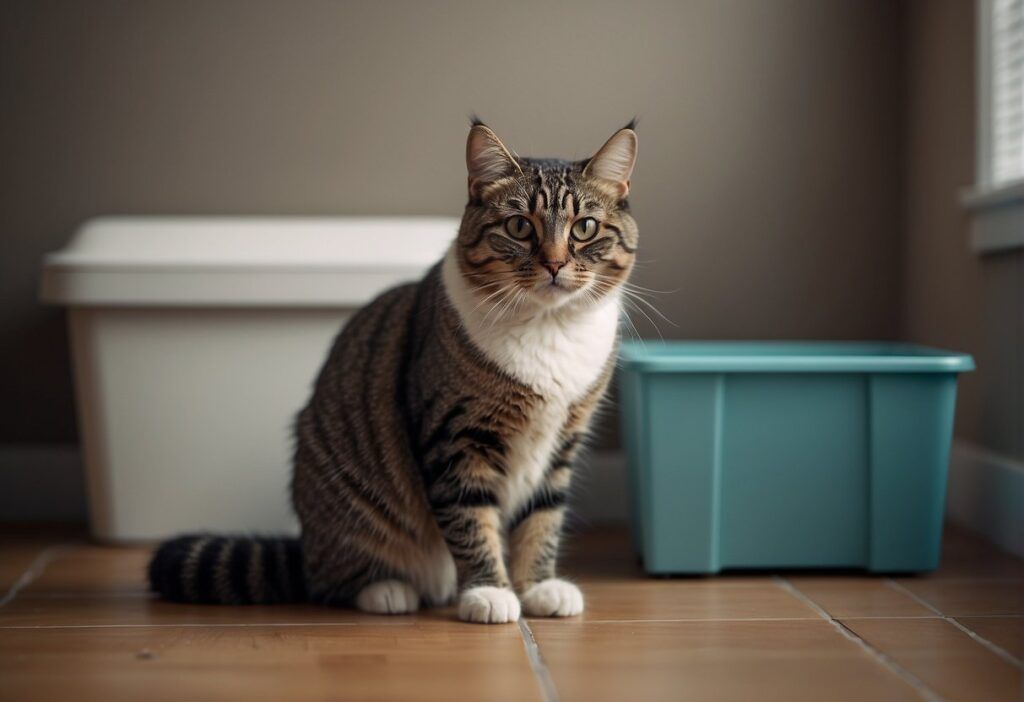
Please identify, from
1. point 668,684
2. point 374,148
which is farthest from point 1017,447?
point 374,148

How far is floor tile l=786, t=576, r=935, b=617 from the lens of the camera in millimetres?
1734

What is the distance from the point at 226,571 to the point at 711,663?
784 millimetres

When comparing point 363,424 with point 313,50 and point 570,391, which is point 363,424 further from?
point 313,50

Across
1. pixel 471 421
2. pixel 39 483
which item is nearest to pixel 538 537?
pixel 471 421

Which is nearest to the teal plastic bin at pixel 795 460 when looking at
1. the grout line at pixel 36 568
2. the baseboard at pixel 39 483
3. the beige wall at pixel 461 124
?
the beige wall at pixel 461 124

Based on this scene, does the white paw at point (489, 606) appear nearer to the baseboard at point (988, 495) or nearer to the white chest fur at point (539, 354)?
the white chest fur at point (539, 354)

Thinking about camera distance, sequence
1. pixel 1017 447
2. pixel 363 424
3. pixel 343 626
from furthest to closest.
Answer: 1. pixel 1017 447
2. pixel 363 424
3. pixel 343 626

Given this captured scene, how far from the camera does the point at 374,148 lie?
2650 millimetres

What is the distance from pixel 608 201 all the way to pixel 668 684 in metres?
0.70

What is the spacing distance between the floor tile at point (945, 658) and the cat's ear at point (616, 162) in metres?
0.73

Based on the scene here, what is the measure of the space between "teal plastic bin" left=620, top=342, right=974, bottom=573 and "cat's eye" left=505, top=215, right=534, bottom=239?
0.41 meters

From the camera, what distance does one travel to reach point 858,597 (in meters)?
1.83

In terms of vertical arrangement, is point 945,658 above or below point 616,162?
below

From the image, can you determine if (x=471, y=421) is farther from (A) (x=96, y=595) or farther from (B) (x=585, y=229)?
(A) (x=96, y=595)
